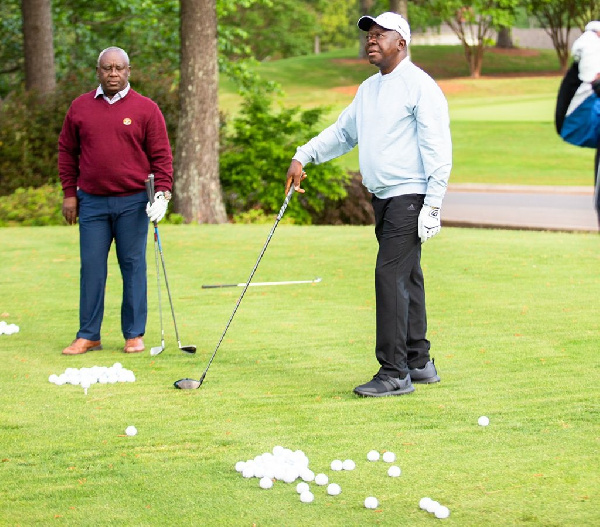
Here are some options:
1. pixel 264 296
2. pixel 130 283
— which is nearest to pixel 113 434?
pixel 130 283

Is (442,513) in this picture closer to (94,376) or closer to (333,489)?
(333,489)

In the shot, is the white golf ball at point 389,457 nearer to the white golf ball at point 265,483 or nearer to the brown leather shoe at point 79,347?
the white golf ball at point 265,483

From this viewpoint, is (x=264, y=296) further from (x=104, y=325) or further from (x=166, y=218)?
(x=166, y=218)

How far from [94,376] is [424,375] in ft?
6.89

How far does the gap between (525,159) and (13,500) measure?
29438mm

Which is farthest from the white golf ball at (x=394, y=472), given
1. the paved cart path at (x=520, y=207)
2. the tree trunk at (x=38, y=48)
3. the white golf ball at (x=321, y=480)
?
the tree trunk at (x=38, y=48)

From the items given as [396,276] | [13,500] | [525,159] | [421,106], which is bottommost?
[525,159]

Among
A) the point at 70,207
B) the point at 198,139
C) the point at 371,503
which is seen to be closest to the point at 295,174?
the point at 70,207

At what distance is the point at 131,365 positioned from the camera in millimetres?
7477

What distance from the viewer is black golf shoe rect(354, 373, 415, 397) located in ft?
21.1

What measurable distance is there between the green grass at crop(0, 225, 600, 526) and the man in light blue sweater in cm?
43

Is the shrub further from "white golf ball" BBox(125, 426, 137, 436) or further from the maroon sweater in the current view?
"white golf ball" BBox(125, 426, 137, 436)

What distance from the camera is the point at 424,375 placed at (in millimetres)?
6766

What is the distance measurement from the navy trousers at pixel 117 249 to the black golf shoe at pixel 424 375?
2241 mm
